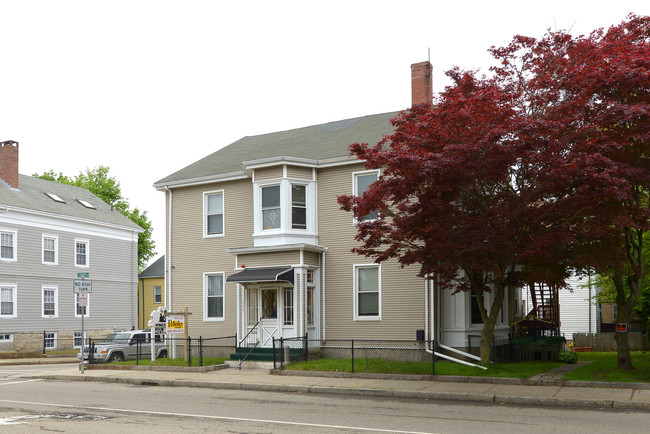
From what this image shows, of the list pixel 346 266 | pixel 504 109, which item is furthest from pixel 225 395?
pixel 504 109

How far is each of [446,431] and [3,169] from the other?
1424 inches

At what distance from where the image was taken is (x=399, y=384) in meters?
17.1

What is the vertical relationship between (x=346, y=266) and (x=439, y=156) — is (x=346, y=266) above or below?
below

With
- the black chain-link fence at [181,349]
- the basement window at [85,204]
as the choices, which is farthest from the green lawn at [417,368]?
the basement window at [85,204]

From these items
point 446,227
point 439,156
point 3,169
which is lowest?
point 446,227

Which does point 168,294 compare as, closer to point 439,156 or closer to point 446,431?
point 439,156

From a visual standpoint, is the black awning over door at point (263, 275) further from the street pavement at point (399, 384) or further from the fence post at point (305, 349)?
the street pavement at point (399, 384)

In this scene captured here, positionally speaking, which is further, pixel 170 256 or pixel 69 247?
pixel 69 247

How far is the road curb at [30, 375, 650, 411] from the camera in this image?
13977 millimetres

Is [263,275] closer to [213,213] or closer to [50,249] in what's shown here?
[213,213]

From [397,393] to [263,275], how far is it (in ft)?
24.8

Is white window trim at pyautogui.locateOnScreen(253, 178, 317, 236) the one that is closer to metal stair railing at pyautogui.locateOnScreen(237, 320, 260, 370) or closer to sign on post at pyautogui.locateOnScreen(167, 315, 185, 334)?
metal stair railing at pyautogui.locateOnScreen(237, 320, 260, 370)

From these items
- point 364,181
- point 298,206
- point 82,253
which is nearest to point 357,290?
point 298,206

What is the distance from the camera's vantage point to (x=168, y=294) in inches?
1021
